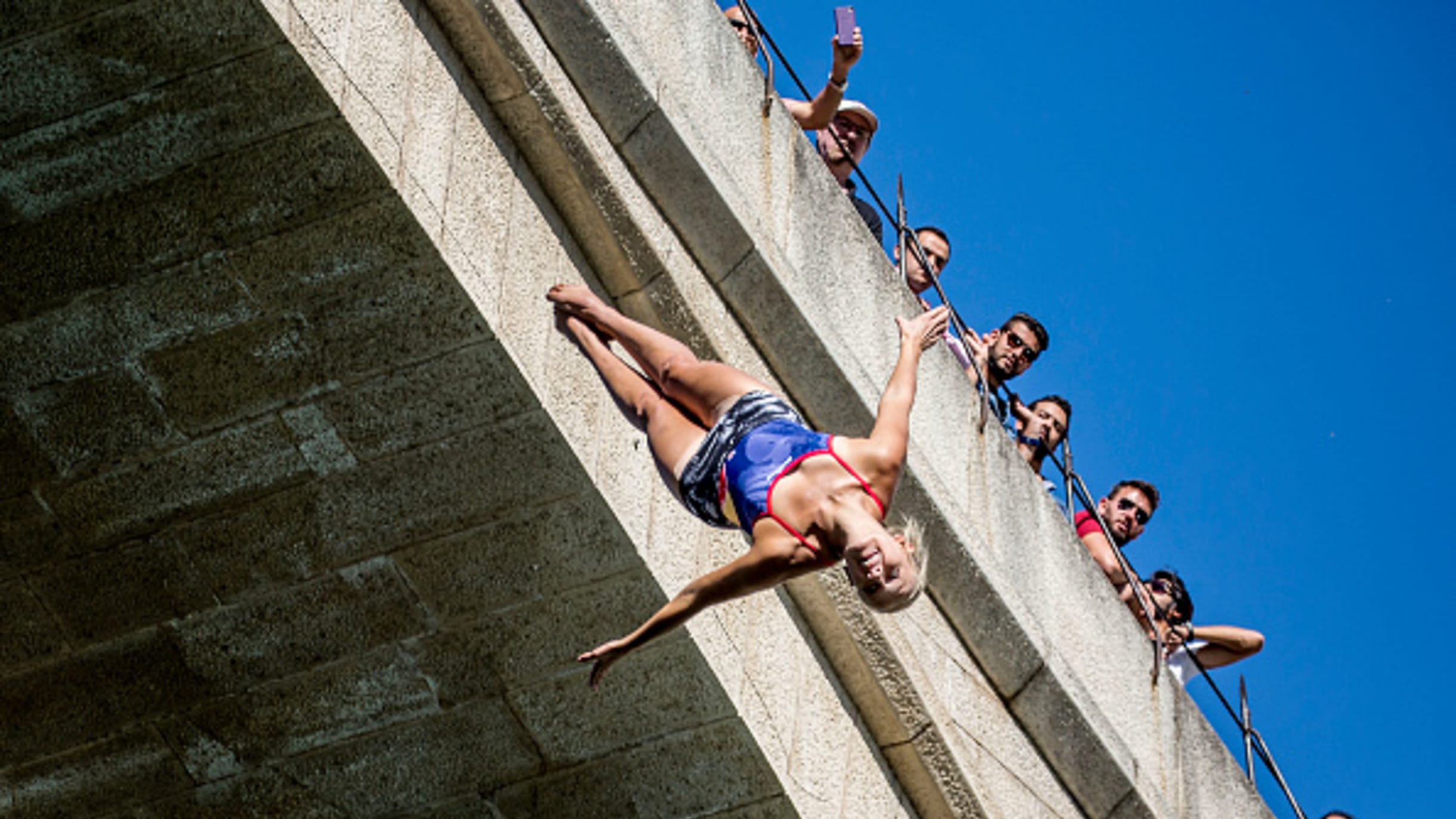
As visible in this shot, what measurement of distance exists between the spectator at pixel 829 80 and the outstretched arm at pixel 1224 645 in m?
3.38

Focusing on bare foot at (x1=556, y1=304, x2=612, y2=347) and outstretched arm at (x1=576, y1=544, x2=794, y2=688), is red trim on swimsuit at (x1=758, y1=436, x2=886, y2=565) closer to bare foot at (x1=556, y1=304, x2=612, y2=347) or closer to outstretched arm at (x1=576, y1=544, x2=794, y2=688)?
outstretched arm at (x1=576, y1=544, x2=794, y2=688)

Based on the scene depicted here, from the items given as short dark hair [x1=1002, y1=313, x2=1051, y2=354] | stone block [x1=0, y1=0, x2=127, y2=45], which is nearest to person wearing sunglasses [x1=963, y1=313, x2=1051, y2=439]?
short dark hair [x1=1002, y1=313, x2=1051, y2=354]

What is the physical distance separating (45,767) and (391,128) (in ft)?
12.1

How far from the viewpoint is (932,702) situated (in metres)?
10.5

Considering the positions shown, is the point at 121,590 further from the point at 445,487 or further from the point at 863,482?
the point at 863,482

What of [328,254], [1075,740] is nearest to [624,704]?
[1075,740]

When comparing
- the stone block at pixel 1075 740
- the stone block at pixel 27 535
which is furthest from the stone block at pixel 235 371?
the stone block at pixel 1075 740

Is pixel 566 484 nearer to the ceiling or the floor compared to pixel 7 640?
nearer to the ceiling

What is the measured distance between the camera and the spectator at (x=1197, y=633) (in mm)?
12711

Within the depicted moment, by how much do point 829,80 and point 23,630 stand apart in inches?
163

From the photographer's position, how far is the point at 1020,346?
12.2 metres

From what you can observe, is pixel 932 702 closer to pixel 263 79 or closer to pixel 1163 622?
pixel 1163 622

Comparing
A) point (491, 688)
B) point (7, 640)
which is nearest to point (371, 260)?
point (491, 688)

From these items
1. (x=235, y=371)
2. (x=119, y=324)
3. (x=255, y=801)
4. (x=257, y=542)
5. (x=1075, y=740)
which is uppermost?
(x=1075, y=740)
